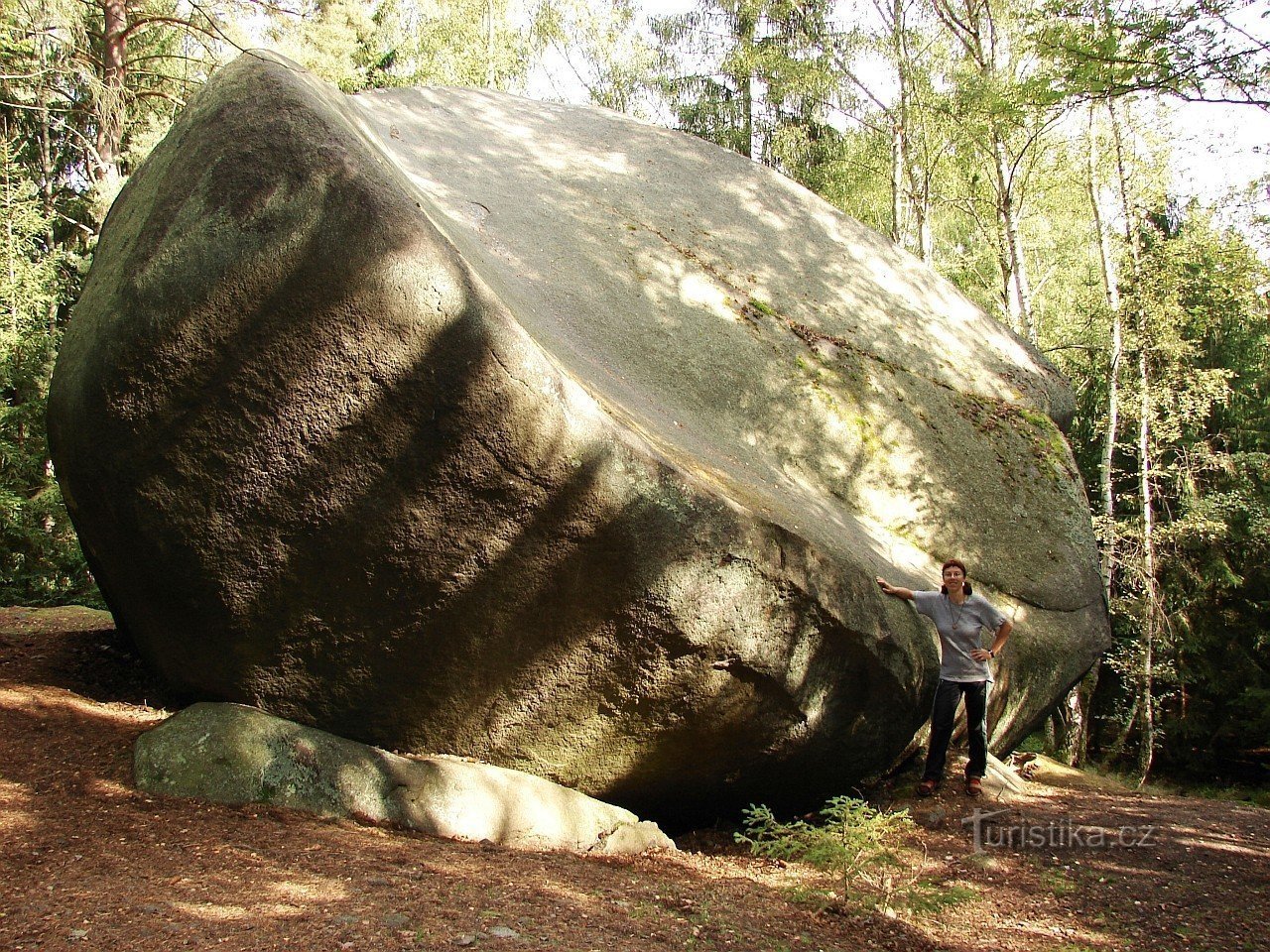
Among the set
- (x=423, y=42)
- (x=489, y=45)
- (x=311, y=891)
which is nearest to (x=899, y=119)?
(x=489, y=45)

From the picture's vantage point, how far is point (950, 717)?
6.36 m

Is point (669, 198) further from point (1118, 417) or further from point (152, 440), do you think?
point (1118, 417)

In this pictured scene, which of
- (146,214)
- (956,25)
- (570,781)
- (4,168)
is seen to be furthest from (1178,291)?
(4,168)

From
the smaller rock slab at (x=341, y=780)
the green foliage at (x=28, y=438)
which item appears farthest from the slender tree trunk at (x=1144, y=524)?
the green foliage at (x=28, y=438)

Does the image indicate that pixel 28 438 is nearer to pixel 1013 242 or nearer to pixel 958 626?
pixel 958 626

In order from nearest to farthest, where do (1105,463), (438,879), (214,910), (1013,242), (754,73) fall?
(214,910) < (438,879) < (1105,463) < (1013,242) < (754,73)

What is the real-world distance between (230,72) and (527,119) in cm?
610

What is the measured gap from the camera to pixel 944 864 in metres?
5.40

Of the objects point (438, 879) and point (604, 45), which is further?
point (604, 45)

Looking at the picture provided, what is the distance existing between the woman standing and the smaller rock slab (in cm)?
260

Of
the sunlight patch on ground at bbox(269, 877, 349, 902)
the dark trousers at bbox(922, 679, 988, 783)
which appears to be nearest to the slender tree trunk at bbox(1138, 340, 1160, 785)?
the dark trousers at bbox(922, 679, 988, 783)

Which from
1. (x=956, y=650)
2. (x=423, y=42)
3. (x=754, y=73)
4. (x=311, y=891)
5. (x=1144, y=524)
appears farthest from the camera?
(x=423, y=42)

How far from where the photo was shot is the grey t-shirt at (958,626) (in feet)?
20.6

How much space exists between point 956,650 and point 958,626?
6.5 inches
